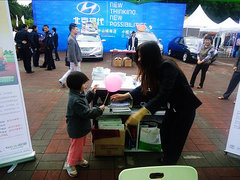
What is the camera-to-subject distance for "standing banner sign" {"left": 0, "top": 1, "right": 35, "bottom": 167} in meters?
2.05

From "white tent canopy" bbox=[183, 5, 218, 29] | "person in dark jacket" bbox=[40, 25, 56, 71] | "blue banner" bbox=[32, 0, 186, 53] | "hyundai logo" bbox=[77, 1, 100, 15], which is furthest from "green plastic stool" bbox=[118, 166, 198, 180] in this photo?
"white tent canopy" bbox=[183, 5, 218, 29]

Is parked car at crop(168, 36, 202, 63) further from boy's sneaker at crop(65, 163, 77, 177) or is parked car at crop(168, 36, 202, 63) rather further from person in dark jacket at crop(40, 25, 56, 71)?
boy's sneaker at crop(65, 163, 77, 177)

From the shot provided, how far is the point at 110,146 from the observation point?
268 centimetres

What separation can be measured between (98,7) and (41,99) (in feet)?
36.0

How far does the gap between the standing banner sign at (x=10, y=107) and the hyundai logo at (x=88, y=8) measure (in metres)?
12.8

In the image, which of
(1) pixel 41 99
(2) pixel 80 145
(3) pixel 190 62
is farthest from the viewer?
(3) pixel 190 62

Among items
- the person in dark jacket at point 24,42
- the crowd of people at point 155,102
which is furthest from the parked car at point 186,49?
the crowd of people at point 155,102

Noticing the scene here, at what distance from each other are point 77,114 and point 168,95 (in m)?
1.04

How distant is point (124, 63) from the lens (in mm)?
9617

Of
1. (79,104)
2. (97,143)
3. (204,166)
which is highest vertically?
(79,104)

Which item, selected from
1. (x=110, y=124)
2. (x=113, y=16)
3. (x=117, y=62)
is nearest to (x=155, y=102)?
(x=110, y=124)

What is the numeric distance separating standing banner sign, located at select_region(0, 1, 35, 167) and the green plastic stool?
1735 mm

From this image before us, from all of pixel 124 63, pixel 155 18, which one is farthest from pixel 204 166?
pixel 155 18

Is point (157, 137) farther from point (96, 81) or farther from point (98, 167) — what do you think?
point (96, 81)
